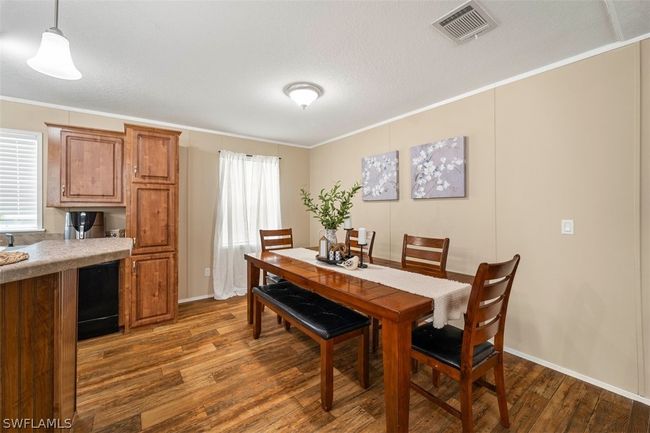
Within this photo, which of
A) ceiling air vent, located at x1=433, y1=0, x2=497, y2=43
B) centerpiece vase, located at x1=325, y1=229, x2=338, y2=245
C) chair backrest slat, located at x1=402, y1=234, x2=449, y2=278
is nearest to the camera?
ceiling air vent, located at x1=433, y1=0, x2=497, y2=43

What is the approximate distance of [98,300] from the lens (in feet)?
8.96

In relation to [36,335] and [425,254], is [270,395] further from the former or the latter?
[425,254]

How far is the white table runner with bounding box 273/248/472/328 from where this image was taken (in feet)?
4.83

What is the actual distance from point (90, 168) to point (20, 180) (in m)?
0.68

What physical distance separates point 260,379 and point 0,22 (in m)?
Answer: 2.87

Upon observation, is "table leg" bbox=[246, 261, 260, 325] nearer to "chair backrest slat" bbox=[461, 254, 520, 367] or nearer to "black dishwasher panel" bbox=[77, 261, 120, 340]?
"black dishwasher panel" bbox=[77, 261, 120, 340]

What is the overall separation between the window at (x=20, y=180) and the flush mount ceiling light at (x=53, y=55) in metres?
2.21

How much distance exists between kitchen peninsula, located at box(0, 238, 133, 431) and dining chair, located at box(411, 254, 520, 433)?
5.81ft

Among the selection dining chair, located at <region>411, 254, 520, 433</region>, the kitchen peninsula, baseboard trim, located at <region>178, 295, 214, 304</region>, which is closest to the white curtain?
baseboard trim, located at <region>178, 295, 214, 304</region>

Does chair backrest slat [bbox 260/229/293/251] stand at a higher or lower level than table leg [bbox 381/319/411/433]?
higher

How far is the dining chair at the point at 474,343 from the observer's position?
4.46 ft

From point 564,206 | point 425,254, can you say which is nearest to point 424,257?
point 425,254

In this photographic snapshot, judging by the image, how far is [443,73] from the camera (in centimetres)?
225

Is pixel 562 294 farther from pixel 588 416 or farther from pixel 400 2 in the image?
pixel 400 2
